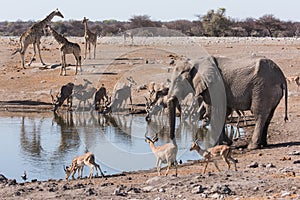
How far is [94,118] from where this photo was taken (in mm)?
21734

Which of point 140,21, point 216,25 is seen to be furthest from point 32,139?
point 140,21

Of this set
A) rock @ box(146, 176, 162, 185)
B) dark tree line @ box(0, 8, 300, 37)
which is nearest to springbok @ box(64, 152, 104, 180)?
rock @ box(146, 176, 162, 185)

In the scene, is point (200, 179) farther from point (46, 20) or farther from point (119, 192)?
point (46, 20)

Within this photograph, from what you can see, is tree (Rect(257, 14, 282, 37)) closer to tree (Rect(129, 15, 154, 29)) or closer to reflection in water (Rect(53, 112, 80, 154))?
tree (Rect(129, 15, 154, 29))

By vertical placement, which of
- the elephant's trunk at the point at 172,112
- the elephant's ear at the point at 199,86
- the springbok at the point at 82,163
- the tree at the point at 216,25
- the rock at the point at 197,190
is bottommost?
the springbok at the point at 82,163

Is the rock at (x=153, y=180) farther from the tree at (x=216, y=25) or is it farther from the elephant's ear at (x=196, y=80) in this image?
the tree at (x=216, y=25)

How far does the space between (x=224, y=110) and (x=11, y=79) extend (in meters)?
14.6

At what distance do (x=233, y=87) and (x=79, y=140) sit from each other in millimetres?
4382

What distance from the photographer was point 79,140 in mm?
17562

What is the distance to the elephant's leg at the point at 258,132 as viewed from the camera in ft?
50.4

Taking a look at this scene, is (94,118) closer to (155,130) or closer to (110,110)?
(110,110)

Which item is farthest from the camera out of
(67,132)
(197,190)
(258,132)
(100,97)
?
(100,97)

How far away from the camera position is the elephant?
15.4m

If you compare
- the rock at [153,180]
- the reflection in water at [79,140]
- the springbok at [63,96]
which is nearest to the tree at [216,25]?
the springbok at [63,96]
